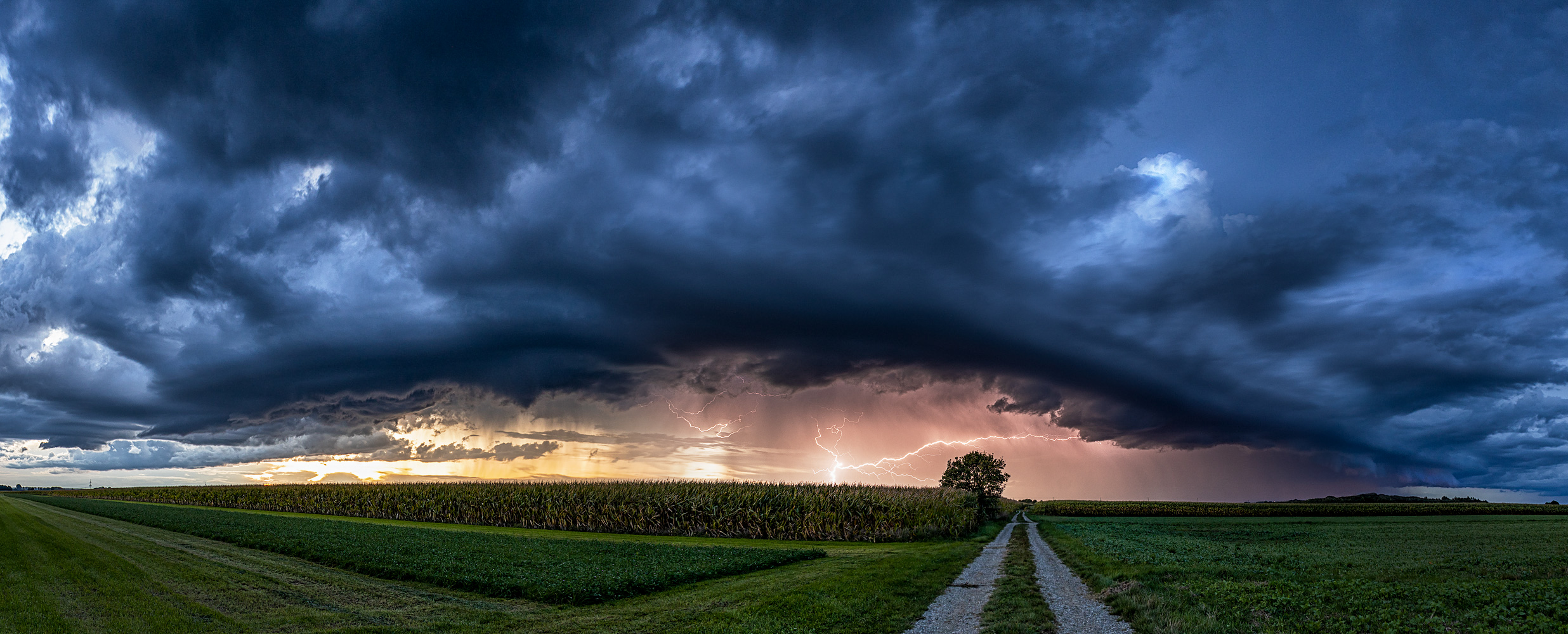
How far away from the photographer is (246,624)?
14.8 metres

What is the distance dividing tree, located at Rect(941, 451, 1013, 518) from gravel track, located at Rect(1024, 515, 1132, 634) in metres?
66.5

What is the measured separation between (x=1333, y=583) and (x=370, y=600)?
28.0 meters

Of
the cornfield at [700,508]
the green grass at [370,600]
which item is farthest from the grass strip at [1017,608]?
the cornfield at [700,508]

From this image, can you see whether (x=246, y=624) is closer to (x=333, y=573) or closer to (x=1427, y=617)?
(x=333, y=573)

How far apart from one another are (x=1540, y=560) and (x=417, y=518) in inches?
3149

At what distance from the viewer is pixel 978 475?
93.5m

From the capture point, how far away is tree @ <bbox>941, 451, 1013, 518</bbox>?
91.8m

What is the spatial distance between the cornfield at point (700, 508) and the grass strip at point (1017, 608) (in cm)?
2080

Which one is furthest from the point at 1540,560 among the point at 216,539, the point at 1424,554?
the point at 216,539

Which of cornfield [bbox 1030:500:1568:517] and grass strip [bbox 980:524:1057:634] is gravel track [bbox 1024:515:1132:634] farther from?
cornfield [bbox 1030:500:1568:517]

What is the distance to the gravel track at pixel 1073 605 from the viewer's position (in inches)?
585

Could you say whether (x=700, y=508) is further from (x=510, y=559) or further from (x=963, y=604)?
(x=963, y=604)

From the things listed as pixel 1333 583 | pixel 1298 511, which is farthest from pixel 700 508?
pixel 1298 511

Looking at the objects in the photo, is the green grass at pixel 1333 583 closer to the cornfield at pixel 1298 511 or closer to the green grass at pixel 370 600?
the green grass at pixel 370 600
